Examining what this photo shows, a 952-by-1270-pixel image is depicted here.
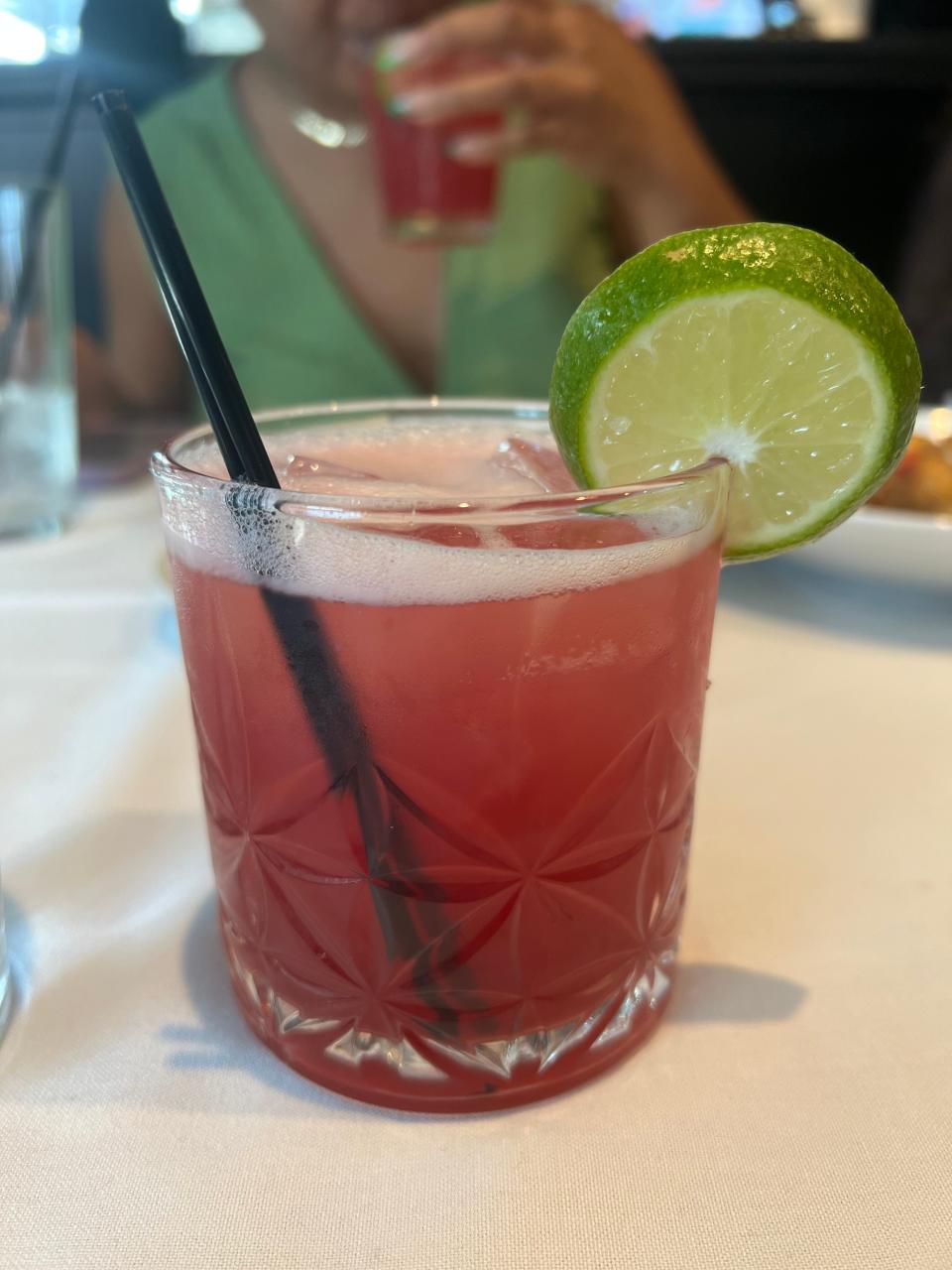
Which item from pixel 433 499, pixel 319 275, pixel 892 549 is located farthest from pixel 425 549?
pixel 319 275

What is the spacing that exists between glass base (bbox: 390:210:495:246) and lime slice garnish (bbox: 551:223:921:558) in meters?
1.49

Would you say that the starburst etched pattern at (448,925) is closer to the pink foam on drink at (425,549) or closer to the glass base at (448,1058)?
the glass base at (448,1058)

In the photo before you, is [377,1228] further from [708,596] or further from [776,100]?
[776,100]

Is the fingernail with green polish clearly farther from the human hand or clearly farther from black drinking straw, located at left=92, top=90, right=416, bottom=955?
black drinking straw, located at left=92, top=90, right=416, bottom=955

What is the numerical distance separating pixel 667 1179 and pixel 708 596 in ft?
1.10

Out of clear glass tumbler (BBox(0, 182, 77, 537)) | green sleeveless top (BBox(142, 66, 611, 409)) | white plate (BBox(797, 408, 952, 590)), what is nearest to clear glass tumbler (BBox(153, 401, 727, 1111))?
white plate (BBox(797, 408, 952, 590))

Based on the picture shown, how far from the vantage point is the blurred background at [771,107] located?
364 centimetres

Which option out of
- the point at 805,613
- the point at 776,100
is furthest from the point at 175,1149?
the point at 776,100

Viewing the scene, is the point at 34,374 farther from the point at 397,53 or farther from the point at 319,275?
the point at 319,275

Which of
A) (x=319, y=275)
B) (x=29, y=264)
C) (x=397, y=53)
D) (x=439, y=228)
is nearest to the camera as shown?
(x=29, y=264)

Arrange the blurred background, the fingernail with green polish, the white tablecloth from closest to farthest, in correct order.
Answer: the white tablecloth
the fingernail with green polish
the blurred background

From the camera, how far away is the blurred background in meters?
3.64

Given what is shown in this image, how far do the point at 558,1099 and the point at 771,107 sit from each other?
400 centimetres

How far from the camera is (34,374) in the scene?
1.71m
